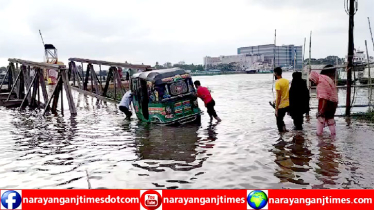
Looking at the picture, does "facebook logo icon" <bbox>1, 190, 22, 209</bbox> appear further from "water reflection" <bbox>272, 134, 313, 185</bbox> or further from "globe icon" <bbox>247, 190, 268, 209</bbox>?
"water reflection" <bbox>272, 134, 313, 185</bbox>

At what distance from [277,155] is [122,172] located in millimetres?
3210

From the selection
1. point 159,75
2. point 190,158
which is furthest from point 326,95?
point 159,75

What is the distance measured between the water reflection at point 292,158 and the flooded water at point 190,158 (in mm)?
16

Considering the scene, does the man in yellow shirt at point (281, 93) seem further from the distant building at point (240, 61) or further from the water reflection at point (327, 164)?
the distant building at point (240, 61)

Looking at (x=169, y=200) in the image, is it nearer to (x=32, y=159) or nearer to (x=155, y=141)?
(x=32, y=159)

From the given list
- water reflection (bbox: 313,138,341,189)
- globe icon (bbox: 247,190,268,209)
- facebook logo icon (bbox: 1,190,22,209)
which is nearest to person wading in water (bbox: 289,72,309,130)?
water reflection (bbox: 313,138,341,189)

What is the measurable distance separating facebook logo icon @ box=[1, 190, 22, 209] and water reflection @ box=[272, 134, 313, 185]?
3.81 metres

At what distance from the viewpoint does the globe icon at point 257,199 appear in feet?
13.0

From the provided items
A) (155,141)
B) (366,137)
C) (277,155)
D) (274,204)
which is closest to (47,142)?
(155,141)

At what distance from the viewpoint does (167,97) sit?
39.5 feet

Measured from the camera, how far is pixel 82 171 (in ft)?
22.1

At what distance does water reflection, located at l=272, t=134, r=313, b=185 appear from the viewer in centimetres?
596

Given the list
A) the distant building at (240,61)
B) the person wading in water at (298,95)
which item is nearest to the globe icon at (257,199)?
the person wading in water at (298,95)

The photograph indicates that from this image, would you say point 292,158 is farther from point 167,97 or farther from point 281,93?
point 167,97
